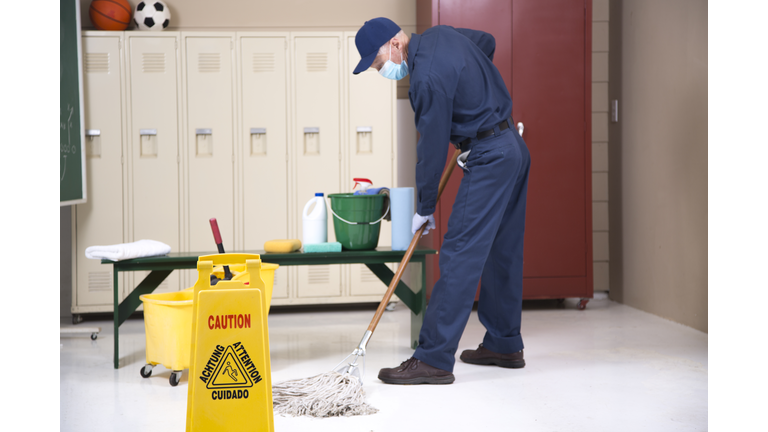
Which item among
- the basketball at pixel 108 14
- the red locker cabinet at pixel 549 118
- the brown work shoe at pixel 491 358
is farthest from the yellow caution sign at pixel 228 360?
the basketball at pixel 108 14

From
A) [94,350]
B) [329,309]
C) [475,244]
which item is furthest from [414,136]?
[94,350]

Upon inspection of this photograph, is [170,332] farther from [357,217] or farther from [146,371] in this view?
[357,217]

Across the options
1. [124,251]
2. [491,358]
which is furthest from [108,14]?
[491,358]

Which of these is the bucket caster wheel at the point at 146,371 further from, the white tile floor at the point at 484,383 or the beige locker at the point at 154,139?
the beige locker at the point at 154,139

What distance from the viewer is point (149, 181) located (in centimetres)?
388

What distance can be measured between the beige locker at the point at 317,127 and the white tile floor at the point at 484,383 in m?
0.49

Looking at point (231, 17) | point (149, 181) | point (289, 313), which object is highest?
point (231, 17)

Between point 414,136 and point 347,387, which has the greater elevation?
point 414,136

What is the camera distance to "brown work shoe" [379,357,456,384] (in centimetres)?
228

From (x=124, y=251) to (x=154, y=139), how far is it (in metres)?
1.59

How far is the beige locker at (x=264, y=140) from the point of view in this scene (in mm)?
3938

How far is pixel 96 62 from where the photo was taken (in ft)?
12.5
